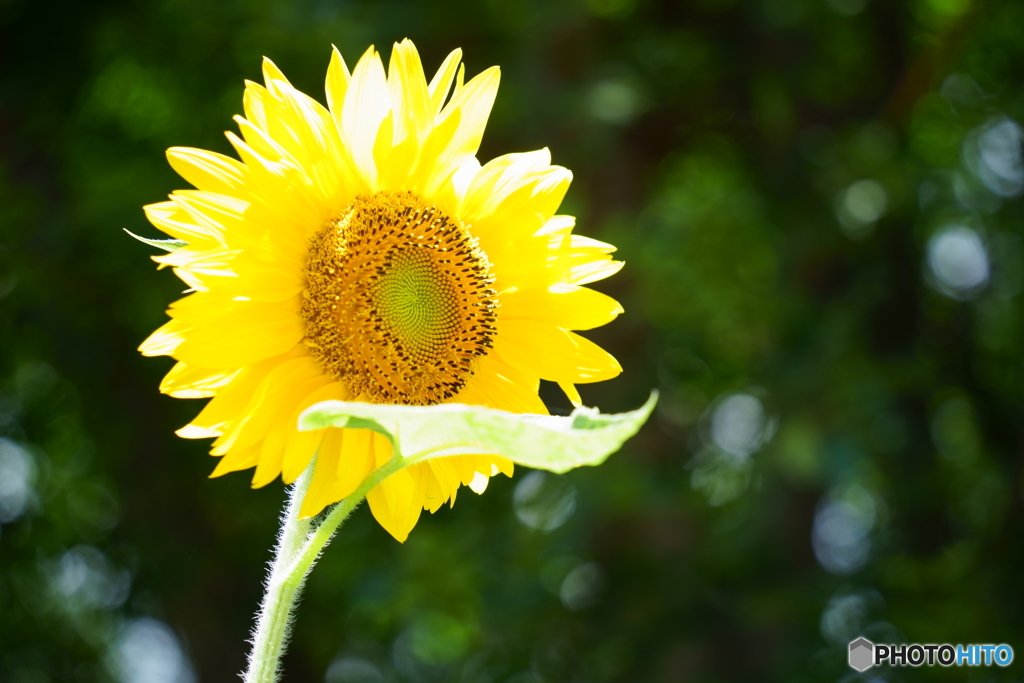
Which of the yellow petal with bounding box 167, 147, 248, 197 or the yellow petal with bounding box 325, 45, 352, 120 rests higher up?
the yellow petal with bounding box 325, 45, 352, 120

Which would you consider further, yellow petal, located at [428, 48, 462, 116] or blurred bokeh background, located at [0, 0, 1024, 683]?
blurred bokeh background, located at [0, 0, 1024, 683]

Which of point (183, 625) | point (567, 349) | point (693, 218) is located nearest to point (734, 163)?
point (693, 218)

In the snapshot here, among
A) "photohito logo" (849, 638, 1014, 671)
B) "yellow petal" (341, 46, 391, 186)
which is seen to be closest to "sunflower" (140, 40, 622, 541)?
"yellow petal" (341, 46, 391, 186)

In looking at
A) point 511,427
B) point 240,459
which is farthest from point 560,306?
point 511,427

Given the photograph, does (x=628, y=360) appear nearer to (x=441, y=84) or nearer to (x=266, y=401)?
(x=441, y=84)

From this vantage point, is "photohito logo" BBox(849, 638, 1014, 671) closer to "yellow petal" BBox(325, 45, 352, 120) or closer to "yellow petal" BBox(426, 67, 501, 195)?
"yellow petal" BBox(426, 67, 501, 195)

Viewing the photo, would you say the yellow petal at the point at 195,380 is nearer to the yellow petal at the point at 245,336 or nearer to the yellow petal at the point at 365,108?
the yellow petal at the point at 245,336
